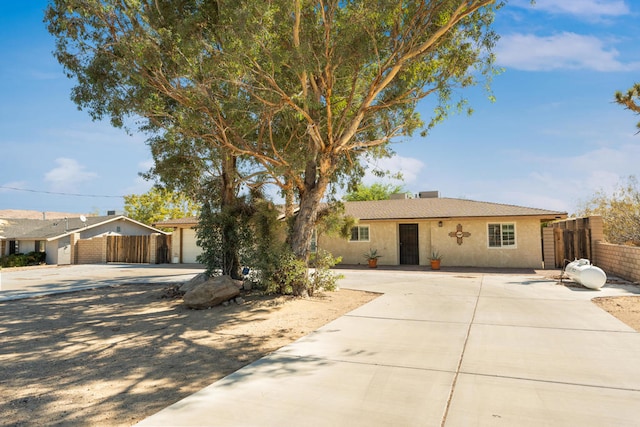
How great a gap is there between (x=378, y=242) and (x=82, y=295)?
13.5m

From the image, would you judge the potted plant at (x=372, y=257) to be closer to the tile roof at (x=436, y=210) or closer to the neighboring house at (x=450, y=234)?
the neighboring house at (x=450, y=234)

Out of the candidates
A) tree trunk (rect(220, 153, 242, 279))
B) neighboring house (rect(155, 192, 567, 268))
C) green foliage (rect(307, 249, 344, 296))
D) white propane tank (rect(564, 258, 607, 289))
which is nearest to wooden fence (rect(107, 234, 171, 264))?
neighboring house (rect(155, 192, 567, 268))

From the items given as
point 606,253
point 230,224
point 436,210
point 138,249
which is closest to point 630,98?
point 606,253

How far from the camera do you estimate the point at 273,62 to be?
8.12 meters

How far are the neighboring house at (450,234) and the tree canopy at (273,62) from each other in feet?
23.3

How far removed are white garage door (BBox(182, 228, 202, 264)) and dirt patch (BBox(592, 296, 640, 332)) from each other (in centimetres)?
2102

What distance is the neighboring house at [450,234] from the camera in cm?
1798

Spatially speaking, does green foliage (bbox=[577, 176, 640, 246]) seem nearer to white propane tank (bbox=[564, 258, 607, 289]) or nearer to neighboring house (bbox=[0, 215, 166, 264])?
white propane tank (bbox=[564, 258, 607, 289])

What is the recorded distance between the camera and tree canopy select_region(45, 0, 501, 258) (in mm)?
8047

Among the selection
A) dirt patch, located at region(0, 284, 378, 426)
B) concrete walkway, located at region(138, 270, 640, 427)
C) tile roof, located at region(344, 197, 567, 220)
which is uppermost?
tile roof, located at region(344, 197, 567, 220)

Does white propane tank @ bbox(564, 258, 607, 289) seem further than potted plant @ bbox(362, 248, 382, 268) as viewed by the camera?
No

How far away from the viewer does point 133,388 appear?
4.37m

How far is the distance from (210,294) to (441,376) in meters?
6.18

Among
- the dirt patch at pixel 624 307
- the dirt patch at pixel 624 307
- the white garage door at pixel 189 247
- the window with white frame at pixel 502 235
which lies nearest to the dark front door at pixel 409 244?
the window with white frame at pixel 502 235
